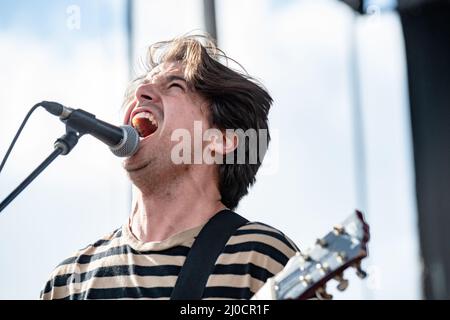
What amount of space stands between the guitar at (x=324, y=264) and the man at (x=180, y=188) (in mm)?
204

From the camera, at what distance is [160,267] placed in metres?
2.11

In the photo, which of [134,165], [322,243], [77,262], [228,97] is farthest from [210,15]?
[322,243]

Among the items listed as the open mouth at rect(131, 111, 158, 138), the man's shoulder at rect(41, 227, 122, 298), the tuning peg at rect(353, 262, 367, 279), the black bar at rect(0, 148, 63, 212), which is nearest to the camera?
the tuning peg at rect(353, 262, 367, 279)

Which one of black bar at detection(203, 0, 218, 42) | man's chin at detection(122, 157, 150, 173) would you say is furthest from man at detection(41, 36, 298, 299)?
black bar at detection(203, 0, 218, 42)

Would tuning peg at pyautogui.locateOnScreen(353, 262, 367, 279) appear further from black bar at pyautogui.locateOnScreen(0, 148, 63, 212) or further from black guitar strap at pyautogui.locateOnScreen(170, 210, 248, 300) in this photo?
black bar at pyautogui.locateOnScreen(0, 148, 63, 212)

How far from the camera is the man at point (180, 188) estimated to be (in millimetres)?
2088

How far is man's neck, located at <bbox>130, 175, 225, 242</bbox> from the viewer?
7.30 feet

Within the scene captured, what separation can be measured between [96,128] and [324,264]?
52cm

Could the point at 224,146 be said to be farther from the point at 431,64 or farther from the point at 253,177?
the point at 431,64

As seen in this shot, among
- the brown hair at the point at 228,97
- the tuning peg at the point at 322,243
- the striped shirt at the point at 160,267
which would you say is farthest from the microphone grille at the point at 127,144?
the tuning peg at the point at 322,243

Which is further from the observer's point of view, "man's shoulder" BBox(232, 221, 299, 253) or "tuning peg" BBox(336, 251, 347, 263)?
"man's shoulder" BBox(232, 221, 299, 253)

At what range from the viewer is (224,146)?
7.79 feet

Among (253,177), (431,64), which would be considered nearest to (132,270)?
(253,177)

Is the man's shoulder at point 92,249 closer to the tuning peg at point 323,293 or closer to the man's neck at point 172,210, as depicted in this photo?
the man's neck at point 172,210
